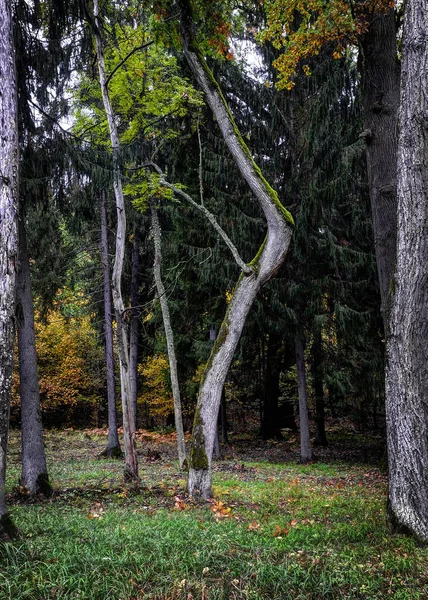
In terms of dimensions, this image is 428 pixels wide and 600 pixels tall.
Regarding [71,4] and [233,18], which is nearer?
[71,4]

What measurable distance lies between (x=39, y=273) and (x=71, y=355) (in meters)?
7.01

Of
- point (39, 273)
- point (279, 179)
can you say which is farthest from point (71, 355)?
point (279, 179)

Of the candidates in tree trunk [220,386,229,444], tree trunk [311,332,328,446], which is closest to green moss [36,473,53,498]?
tree trunk [311,332,328,446]

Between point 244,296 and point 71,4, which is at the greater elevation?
point 71,4

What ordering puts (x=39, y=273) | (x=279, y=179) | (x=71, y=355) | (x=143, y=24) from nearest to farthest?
(x=143, y=24) → (x=279, y=179) → (x=39, y=273) → (x=71, y=355)

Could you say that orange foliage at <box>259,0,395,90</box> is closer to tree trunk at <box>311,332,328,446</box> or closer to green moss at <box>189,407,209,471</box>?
green moss at <box>189,407,209,471</box>

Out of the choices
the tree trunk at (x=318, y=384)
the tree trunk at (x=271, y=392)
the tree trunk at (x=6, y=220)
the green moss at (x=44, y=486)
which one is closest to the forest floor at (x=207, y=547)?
the green moss at (x=44, y=486)

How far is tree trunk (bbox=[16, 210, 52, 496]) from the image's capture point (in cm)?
752

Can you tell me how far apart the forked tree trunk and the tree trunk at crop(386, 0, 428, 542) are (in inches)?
105

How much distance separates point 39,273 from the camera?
16.2m

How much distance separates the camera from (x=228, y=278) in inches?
509

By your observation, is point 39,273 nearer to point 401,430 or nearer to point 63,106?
point 63,106

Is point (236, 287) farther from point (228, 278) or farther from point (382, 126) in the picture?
point (228, 278)

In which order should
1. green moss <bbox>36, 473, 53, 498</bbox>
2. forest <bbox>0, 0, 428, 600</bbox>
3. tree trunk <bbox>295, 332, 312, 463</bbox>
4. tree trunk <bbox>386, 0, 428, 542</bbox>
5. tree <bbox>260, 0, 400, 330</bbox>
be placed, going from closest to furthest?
forest <bbox>0, 0, 428, 600</bbox>
tree trunk <bbox>386, 0, 428, 542</bbox>
tree <bbox>260, 0, 400, 330</bbox>
green moss <bbox>36, 473, 53, 498</bbox>
tree trunk <bbox>295, 332, 312, 463</bbox>
